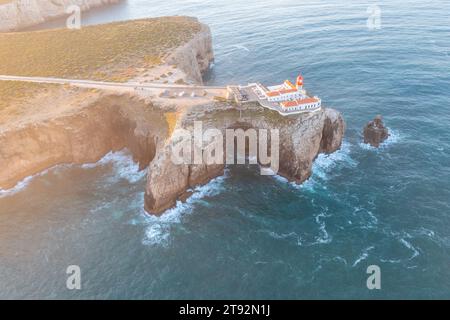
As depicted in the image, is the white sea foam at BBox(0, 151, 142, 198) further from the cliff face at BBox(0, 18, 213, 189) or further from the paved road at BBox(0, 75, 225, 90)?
the paved road at BBox(0, 75, 225, 90)

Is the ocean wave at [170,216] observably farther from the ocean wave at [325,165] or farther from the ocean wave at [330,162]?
the ocean wave at [330,162]

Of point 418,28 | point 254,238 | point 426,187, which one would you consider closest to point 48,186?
point 254,238

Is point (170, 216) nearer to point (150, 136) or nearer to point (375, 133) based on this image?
point (150, 136)

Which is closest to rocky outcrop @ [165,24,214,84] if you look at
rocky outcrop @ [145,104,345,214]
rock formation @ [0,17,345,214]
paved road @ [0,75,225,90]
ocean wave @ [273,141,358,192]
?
paved road @ [0,75,225,90]

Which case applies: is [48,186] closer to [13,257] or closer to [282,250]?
[13,257]

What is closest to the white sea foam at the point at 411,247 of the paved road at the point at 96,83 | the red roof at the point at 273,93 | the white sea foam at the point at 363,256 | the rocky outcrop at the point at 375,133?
the white sea foam at the point at 363,256

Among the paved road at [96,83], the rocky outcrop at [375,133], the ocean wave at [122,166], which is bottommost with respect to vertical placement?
the ocean wave at [122,166]
